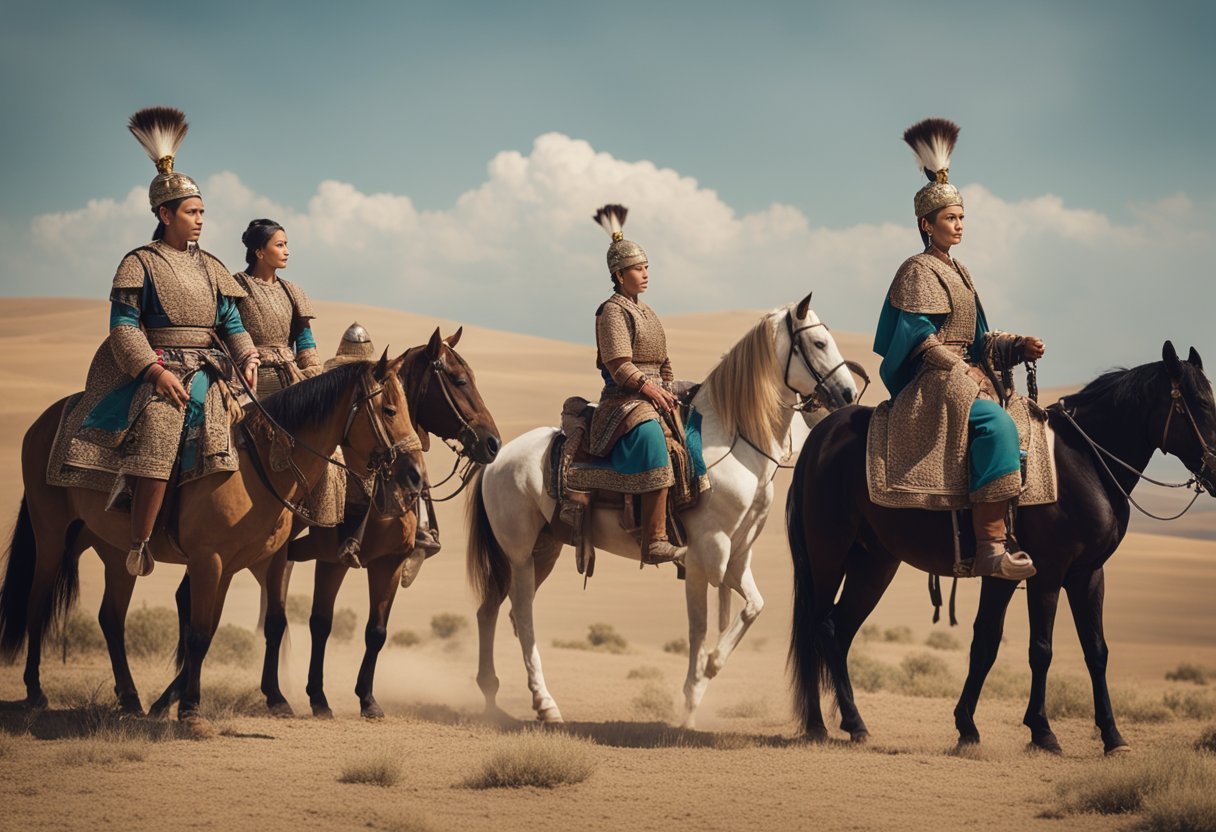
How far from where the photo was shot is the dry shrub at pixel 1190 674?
16.4 m

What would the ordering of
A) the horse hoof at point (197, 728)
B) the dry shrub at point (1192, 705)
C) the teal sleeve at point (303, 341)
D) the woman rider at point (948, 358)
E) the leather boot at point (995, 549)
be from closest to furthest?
the leather boot at point (995, 549), the woman rider at point (948, 358), the horse hoof at point (197, 728), the teal sleeve at point (303, 341), the dry shrub at point (1192, 705)

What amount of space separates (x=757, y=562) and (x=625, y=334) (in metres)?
21.2

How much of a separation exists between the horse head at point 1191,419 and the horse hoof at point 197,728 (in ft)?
21.2

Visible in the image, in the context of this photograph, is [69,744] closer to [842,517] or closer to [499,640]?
[842,517]

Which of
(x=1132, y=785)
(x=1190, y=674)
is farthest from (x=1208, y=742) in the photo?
(x=1190, y=674)

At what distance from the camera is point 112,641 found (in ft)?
31.9

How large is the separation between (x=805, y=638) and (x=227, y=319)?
15.3 feet

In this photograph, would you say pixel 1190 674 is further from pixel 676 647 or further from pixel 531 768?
pixel 531 768

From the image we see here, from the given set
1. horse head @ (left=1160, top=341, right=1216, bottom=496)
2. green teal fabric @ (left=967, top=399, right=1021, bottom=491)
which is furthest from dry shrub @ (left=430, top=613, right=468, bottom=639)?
horse head @ (left=1160, top=341, right=1216, bottom=496)

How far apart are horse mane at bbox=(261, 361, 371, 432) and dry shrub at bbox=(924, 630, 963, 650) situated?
14364 mm

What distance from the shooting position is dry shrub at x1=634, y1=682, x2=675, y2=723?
11305 mm

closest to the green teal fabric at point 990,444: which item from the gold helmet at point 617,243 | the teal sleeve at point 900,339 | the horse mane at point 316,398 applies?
the teal sleeve at point 900,339

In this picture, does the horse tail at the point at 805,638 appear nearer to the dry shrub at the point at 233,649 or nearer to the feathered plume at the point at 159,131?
the feathered plume at the point at 159,131

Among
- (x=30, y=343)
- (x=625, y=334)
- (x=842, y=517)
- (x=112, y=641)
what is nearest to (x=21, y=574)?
(x=112, y=641)
